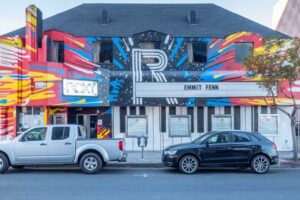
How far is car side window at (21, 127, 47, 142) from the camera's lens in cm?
1288

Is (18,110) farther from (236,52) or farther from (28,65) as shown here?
(236,52)

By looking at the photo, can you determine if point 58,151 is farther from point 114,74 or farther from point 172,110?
point 172,110

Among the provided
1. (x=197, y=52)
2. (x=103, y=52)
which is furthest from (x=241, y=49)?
(x=103, y=52)

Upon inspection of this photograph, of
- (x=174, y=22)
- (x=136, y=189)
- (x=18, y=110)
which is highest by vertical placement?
(x=174, y=22)

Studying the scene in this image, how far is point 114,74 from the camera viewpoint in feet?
65.1

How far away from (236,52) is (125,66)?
6280mm

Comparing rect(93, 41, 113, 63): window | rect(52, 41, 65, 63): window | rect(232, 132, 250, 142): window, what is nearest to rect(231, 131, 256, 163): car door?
rect(232, 132, 250, 142): window

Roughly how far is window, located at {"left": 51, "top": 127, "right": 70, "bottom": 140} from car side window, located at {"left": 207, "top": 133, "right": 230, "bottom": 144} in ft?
16.3

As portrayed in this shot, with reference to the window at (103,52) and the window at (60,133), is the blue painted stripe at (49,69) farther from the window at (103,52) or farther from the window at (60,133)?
the window at (60,133)

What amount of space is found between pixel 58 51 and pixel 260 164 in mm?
12729

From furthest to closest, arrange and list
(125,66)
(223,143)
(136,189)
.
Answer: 1. (125,66)
2. (223,143)
3. (136,189)

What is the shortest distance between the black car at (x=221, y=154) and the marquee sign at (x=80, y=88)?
7787 millimetres

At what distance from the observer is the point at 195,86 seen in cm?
1992

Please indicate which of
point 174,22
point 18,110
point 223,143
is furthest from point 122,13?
point 223,143
